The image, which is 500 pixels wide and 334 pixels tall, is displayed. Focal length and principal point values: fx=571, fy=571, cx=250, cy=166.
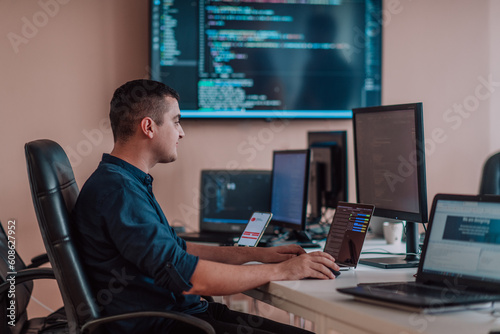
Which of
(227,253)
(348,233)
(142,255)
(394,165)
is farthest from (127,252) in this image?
(394,165)

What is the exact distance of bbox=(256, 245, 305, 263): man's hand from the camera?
1946mm

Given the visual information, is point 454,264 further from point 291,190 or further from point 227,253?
point 291,190

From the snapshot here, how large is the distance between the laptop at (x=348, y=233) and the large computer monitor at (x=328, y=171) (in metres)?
0.86

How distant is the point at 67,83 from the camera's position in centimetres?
339

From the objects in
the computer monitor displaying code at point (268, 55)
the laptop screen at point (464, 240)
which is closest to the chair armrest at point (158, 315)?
the laptop screen at point (464, 240)

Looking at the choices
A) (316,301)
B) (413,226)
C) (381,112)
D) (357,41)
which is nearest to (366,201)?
(413,226)

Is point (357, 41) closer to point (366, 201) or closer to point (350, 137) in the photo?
point (350, 137)

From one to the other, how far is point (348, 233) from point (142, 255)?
704 millimetres

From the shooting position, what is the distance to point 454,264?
4.79 feet

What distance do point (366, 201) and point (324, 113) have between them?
60.9 inches

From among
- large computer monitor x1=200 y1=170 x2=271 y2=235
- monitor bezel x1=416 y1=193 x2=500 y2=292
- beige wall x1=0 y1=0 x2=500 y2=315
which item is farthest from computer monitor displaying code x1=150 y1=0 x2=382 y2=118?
monitor bezel x1=416 y1=193 x2=500 y2=292

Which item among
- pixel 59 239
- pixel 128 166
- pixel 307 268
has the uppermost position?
pixel 128 166

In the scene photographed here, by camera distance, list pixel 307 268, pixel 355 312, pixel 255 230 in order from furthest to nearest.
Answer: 1. pixel 255 230
2. pixel 307 268
3. pixel 355 312

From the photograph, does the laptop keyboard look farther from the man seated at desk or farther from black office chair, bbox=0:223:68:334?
black office chair, bbox=0:223:68:334
